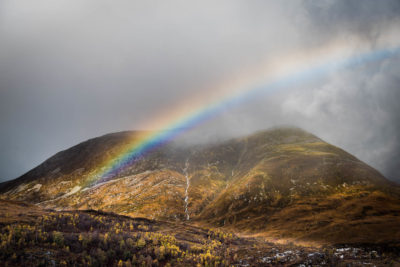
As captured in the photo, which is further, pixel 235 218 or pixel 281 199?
pixel 281 199

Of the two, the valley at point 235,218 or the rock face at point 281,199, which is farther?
the rock face at point 281,199

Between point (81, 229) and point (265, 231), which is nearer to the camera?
point (81, 229)

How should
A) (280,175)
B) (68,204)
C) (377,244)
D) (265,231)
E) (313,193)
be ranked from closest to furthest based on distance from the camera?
(377,244) → (265,231) → (313,193) → (280,175) → (68,204)

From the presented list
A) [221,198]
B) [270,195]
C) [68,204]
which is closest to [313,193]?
[270,195]

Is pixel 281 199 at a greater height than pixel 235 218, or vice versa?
pixel 281 199

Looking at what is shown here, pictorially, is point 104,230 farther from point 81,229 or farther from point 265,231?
point 265,231

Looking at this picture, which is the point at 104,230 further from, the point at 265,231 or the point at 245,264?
the point at 265,231

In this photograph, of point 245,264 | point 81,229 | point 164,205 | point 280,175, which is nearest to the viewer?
point 245,264

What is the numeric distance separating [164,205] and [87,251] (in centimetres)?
12478

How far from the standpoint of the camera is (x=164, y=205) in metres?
143

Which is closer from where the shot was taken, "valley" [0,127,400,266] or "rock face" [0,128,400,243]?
"valley" [0,127,400,266]

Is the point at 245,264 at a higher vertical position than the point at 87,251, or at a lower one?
lower

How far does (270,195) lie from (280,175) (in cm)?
2132

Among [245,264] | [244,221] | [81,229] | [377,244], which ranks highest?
[81,229]
